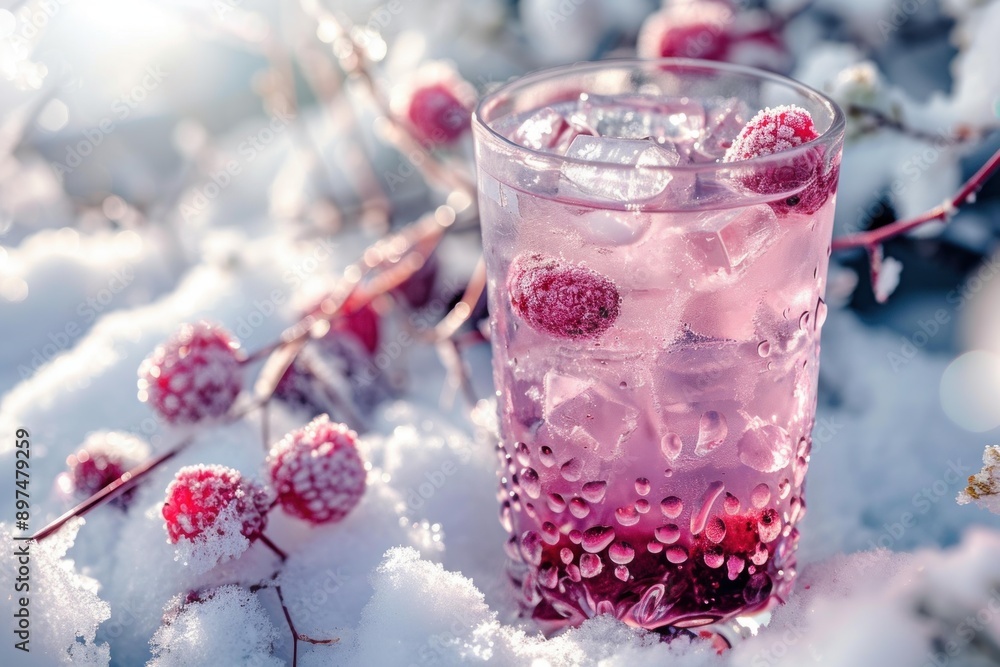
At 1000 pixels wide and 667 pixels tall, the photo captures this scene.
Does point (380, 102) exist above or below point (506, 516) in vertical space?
above

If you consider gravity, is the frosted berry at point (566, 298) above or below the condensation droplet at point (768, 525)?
above

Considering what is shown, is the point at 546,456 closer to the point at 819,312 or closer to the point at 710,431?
the point at 710,431

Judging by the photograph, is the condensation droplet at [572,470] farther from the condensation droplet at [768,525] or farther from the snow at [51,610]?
the snow at [51,610]

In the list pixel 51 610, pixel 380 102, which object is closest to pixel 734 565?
pixel 51 610

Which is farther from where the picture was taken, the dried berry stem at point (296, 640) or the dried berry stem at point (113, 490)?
the dried berry stem at point (113, 490)

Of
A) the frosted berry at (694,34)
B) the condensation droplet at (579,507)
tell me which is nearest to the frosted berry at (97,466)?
the condensation droplet at (579,507)

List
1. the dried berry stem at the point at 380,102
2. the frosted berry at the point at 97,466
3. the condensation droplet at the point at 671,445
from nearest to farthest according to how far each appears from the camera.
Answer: the condensation droplet at the point at 671,445 → the frosted berry at the point at 97,466 → the dried berry stem at the point at 380,102

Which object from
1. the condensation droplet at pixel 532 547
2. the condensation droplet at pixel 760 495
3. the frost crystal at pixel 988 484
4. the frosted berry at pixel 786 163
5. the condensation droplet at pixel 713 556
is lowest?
the condensation droplet at pixel 532 547

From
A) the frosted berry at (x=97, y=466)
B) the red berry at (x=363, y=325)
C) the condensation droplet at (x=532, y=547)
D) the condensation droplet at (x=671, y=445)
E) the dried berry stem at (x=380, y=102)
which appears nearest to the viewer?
the condensation droplet at (x=671, y=445)
